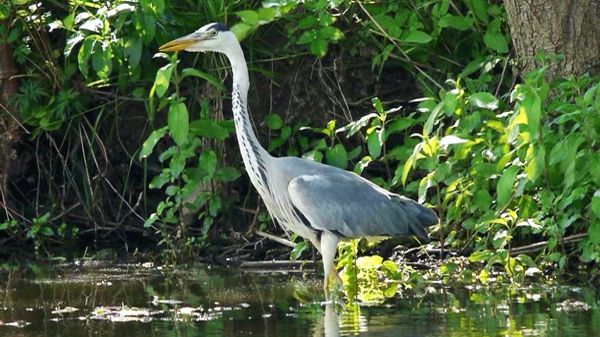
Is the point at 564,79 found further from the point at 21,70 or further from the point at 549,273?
the point at 21,70

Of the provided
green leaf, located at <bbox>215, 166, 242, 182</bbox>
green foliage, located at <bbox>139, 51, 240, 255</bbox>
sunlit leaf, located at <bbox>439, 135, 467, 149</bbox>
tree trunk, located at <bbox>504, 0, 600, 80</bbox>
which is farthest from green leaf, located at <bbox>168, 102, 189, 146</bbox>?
tree trunk, located at <bbox>504, 0, 600, 80</bbox>

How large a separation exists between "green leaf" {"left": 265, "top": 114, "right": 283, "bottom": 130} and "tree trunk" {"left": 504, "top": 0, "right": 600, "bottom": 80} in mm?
1931

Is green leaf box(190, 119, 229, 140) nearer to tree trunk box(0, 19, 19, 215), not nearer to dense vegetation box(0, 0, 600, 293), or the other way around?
dense vegetation box(0, 0, 600, 293)

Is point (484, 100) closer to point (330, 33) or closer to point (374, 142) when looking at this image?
point (374, 142)

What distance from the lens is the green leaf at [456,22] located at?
8203 mm

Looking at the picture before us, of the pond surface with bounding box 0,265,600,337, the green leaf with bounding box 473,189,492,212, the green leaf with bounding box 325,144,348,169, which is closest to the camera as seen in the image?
the pond surface with bounding box 0,265,600,337

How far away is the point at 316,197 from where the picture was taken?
7.43m

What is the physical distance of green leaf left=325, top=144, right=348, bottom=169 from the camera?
8195 mm

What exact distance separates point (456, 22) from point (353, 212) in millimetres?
1675

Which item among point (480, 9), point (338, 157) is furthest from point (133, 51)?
point (480, 9)

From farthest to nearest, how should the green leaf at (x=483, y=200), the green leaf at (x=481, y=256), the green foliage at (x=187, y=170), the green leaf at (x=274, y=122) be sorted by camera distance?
the green leaf at (x=274, y=122) < the green foliage at (x=187, y=170) < the green leaf at (x=483, y=200) < the green leaf at (x=481, y=256)

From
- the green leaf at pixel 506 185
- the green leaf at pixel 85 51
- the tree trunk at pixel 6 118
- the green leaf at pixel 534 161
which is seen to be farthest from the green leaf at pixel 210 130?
the green leaf at pixel 534 161

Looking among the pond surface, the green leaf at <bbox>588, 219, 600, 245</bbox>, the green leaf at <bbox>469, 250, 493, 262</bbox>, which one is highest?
the green leaf at <bbox>588, 219, 600, 245</bbox>

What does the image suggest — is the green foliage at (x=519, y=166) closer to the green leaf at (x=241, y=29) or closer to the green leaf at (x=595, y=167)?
the green leaf at (x=595, y=167)
